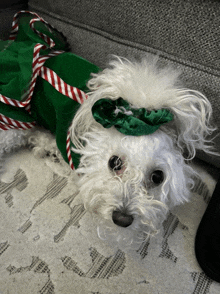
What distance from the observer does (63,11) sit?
4.77 feet

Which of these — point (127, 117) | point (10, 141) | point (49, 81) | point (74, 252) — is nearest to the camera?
point (127, 117)

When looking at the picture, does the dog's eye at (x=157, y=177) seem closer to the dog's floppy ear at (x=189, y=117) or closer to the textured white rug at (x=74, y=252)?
the dog's floppy ear at (x=189, y=117)

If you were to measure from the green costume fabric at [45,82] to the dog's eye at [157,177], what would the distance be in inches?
13.3

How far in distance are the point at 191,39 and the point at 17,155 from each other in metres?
→ 1.07

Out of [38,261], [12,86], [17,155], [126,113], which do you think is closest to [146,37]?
[126,113]

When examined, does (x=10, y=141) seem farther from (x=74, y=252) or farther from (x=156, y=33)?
(x=156, y=33)

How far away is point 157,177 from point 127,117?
256 mm

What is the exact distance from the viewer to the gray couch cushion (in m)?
1.00

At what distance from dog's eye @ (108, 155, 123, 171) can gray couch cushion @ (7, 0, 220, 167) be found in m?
0.54

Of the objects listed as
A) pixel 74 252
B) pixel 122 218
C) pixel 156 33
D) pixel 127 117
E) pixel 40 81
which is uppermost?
pixel 156 33

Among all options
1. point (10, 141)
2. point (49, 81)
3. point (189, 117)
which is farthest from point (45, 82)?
point (189, 117)

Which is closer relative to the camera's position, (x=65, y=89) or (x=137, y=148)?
(x=137, y=148)

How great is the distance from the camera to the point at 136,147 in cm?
A: 83

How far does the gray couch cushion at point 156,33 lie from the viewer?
1.00 metres
